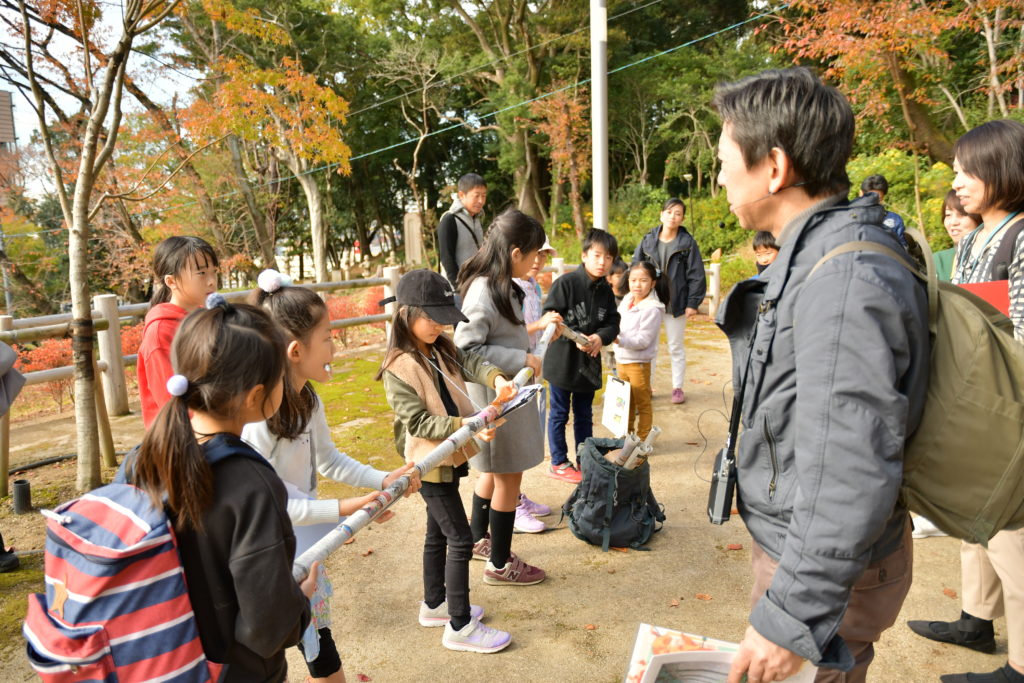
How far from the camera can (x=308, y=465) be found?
2.22 meters

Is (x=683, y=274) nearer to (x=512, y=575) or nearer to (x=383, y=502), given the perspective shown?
(x=512, y=575)

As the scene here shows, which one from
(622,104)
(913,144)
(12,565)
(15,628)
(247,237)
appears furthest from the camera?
(622,104)

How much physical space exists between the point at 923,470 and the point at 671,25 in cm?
2462

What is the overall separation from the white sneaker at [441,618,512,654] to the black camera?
61.0 inches

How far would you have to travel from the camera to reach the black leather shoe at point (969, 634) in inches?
107

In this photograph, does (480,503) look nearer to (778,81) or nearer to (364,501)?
(364,501)

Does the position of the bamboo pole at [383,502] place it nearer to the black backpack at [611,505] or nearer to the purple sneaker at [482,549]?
the black backpack at [611,505]

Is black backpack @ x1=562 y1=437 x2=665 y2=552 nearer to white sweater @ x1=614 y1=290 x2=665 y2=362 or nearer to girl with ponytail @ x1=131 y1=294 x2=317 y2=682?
white sweater @ x1=614 y1=290 x2=665 y2=362

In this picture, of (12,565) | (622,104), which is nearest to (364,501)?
(12,565)

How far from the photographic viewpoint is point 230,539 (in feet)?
4.40

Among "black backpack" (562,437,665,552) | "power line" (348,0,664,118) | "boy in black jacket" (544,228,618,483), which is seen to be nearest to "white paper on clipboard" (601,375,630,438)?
"boy in black jacket" (544,228,618,483)

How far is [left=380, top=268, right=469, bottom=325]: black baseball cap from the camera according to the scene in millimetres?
2646

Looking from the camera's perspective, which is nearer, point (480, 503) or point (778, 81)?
point (778, 81)

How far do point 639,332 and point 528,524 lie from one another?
1.77m
